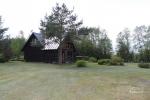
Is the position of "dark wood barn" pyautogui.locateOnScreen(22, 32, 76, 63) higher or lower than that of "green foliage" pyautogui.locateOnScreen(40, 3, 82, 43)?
lower

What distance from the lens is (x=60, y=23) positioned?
135 ft

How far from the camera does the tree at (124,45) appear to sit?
63656 mm

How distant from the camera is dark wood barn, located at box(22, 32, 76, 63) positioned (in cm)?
4557

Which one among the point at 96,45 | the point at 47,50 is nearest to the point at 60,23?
the point at 47,50

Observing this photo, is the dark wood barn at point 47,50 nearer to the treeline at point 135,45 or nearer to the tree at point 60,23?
the tree at point 60,23

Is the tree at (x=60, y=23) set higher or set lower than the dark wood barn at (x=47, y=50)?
higher

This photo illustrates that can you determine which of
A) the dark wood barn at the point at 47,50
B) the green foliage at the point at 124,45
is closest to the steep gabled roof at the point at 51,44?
the dark wood barn at the point at 47,50

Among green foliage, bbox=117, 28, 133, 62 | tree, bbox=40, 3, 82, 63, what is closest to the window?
tree, bbox=40, 3, 82, 63

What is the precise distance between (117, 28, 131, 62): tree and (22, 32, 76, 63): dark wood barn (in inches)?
681

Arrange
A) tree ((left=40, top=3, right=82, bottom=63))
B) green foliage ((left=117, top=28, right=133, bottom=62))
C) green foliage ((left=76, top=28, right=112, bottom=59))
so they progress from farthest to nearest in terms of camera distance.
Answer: green foliage ((left=117, top=28, right=133, bottom=62)) → green foliage ((left=76, top=28, right=112, bottom=59)) → tree ((left=40, top=3, right=82, bottom=63))

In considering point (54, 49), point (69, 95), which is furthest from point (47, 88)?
point (54, 49)

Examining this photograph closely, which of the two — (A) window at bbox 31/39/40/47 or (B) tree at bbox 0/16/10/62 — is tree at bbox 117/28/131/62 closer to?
(A) window at bbox 31/39/40/47

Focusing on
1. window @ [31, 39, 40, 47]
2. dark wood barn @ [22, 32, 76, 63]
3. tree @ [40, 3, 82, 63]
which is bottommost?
dark wood barn @ [22, 32, 76, 63]

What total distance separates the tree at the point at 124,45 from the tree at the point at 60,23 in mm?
24746
